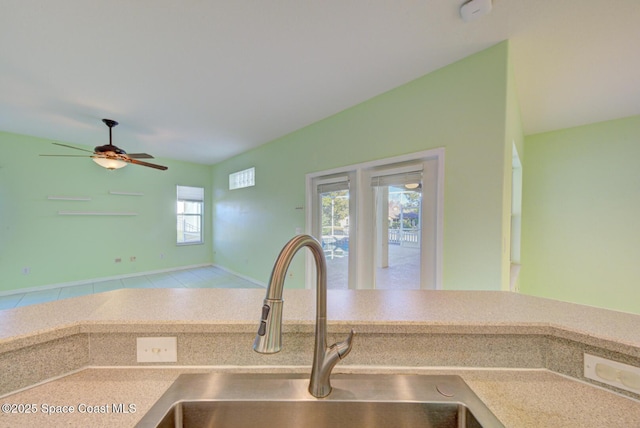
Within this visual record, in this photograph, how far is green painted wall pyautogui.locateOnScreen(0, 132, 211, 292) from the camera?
13.5 ft

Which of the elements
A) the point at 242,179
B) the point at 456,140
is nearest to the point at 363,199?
the point at 456,140

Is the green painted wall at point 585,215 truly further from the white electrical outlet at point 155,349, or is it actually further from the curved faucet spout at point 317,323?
the white electrical outlet at point 155,349

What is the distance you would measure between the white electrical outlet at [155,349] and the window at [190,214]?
599cm

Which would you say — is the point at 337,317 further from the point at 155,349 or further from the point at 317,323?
the point at 155,349

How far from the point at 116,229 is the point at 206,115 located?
3.82 metres

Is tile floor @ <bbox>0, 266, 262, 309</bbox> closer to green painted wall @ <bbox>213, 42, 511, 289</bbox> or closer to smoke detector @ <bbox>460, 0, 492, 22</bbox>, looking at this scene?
green painted wall @ <bbox>213, 42, 511, 289</bbox>

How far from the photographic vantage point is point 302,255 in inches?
149

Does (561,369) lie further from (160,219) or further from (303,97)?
(160,219)

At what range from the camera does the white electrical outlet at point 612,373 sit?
26.0 inches

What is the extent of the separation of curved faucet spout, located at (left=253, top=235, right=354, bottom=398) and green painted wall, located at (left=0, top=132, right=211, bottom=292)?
6.20 m

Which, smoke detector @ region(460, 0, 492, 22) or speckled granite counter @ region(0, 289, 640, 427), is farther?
smoke detector @ region(460, 0, 492, 22)

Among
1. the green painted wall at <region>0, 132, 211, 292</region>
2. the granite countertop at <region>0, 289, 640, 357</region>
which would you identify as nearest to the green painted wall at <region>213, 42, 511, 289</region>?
the granite countertop at <region>0, 289, 640, 357</region>

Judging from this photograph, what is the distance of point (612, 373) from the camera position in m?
0.68

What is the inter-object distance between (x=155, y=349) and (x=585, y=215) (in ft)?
15.3
